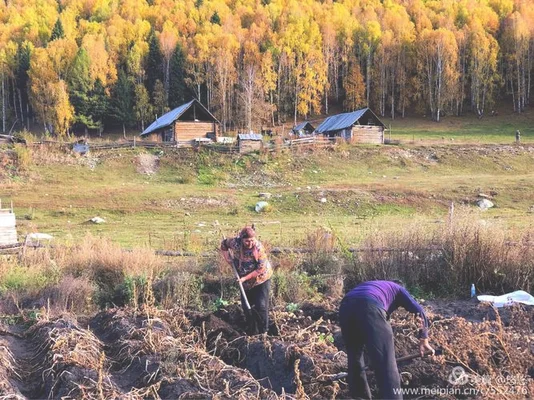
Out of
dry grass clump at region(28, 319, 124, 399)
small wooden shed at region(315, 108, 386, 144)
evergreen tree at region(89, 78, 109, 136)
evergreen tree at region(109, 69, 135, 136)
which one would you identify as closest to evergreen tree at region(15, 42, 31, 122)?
evergreen tree at region(89, 78, 109, 136)

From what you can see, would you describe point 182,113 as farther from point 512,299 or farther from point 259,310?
point 259,310

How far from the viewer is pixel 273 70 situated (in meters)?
60.4

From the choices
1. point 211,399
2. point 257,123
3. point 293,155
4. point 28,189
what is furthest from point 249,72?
point 211,399

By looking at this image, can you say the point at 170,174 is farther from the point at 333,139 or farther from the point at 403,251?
the point at 403,251

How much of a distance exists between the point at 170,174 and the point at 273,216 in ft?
33.6

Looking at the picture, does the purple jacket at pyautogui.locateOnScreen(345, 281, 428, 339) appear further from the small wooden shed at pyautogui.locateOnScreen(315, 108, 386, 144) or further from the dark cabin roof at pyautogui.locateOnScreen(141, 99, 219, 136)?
the small wooden shed at pyautogui.locateOnScreen(315, 108, 386, 144)

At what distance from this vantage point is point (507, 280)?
31.7 ft

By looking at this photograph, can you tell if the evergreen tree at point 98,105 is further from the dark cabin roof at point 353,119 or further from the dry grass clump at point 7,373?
the dry grass clump at point 7,373

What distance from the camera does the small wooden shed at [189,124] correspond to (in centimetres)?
3856

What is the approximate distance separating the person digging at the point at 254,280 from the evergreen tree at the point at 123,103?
51920 millimetres

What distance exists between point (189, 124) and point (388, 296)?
1399 inches

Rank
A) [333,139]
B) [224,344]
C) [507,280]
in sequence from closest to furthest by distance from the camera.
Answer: [224,344]
[507,280]
[333,139]

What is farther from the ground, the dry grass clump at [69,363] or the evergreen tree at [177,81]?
the evergreen tree at [177,81]

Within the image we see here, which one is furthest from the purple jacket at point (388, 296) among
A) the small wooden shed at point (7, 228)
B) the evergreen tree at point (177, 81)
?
the evergreen tree at point (177, 81)
